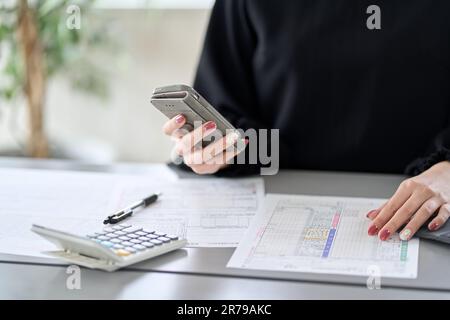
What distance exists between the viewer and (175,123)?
1051 mm

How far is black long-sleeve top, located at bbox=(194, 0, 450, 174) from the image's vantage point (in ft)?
4.06

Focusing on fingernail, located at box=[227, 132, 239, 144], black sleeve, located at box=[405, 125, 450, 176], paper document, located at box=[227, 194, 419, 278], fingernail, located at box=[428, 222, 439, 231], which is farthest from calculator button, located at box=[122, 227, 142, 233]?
black sleeve, located at box=[405, 125, 450, 176]

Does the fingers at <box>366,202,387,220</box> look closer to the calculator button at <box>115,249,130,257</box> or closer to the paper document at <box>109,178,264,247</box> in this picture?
the paper document at <box>109,178,264,247</box>

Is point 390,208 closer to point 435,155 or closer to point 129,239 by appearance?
point 435,155

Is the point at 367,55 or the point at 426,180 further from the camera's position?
the point at 367,55

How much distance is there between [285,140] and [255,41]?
0.67 feet

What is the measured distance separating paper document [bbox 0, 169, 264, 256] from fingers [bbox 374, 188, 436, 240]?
0.19 m

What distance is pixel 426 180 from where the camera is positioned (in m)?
0.98

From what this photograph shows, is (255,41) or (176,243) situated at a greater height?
(255,41)

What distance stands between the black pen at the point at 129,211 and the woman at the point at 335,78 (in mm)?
126

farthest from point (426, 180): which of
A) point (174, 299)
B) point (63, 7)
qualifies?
point (63, 7)

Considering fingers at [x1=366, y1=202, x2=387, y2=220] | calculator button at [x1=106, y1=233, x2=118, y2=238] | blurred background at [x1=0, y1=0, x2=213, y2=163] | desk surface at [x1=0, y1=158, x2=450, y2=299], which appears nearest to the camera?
desk surface at [x1=0, y1=158, x2=450, y2=299]
